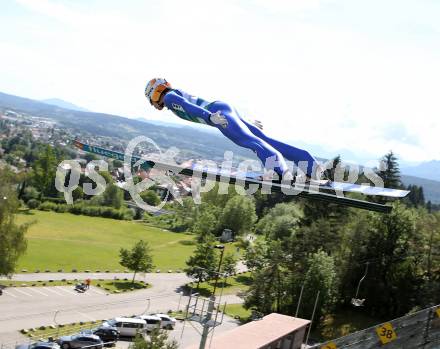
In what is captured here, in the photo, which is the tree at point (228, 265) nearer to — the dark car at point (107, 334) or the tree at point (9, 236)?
the tree at point (9, 236)

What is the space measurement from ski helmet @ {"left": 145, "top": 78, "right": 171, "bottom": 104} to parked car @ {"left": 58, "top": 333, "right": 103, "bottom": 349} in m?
14.7

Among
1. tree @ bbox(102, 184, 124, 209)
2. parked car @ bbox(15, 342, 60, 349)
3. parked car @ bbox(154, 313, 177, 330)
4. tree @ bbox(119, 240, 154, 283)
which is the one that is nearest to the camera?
parked car @ bbox(15, 342, 60, 349)

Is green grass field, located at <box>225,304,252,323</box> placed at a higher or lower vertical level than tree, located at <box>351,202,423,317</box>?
lower

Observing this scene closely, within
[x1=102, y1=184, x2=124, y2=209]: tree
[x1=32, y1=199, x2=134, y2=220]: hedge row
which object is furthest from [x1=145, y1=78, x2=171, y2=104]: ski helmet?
[x1=102, y1=184, x2=124, y2=209]: tree

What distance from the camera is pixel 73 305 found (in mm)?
30719

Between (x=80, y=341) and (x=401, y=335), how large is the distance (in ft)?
63.2

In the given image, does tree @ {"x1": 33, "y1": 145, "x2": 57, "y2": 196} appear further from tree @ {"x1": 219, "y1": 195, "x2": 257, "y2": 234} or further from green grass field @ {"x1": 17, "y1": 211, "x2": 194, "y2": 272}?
tree @ {"x1": 219, "y1": 195, "x2": 257, "y2": 234}

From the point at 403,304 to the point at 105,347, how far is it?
18074 millimetres

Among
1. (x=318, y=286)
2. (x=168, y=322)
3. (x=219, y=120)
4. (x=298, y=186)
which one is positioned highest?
(x=219, y=120)

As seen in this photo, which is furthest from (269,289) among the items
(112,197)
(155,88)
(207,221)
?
(112,197)

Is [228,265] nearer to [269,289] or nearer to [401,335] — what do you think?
[269,289]

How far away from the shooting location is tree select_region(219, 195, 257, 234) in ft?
214

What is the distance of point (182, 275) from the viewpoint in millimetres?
44406

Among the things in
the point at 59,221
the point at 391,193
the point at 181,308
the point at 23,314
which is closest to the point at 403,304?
the point at 181,308
